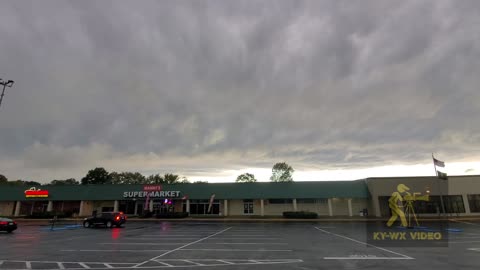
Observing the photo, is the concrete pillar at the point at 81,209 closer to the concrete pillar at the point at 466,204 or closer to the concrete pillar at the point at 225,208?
the concrete pillar at the point at 225,208

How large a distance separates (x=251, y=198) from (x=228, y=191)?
4.07m

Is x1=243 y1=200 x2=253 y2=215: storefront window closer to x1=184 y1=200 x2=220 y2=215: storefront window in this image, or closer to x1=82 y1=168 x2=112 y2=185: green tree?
x1=184 y1=200 x2=220 y2=215: storefront window

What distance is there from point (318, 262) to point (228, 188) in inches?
1452

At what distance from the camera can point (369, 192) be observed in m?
43.9

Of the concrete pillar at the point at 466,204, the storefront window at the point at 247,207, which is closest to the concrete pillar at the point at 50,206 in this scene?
the storefront window at the point at 247,207

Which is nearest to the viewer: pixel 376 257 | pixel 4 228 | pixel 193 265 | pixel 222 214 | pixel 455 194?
pixel 193 265

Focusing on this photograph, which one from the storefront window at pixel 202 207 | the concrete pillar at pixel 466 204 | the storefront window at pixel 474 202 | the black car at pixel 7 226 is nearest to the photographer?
the black car at pixel 7 226

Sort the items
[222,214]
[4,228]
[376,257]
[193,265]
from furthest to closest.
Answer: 1. [222,214]
2. [4,228]
3. [376,257]
4. [193,265]

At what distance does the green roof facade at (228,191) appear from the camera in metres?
44.7

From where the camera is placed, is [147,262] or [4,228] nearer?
[147,262]

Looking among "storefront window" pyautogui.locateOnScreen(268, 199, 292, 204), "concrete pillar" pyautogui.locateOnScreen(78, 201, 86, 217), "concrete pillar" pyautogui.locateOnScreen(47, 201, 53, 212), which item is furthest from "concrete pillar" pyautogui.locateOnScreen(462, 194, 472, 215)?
"concrete pillar" pyautogui.locateOnScreen(47, 201, 53, 212)

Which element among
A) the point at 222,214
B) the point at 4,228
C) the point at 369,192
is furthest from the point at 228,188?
the point at 4,228

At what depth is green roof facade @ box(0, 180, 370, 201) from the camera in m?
44.7

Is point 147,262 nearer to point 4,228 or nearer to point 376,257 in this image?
point 376,257
